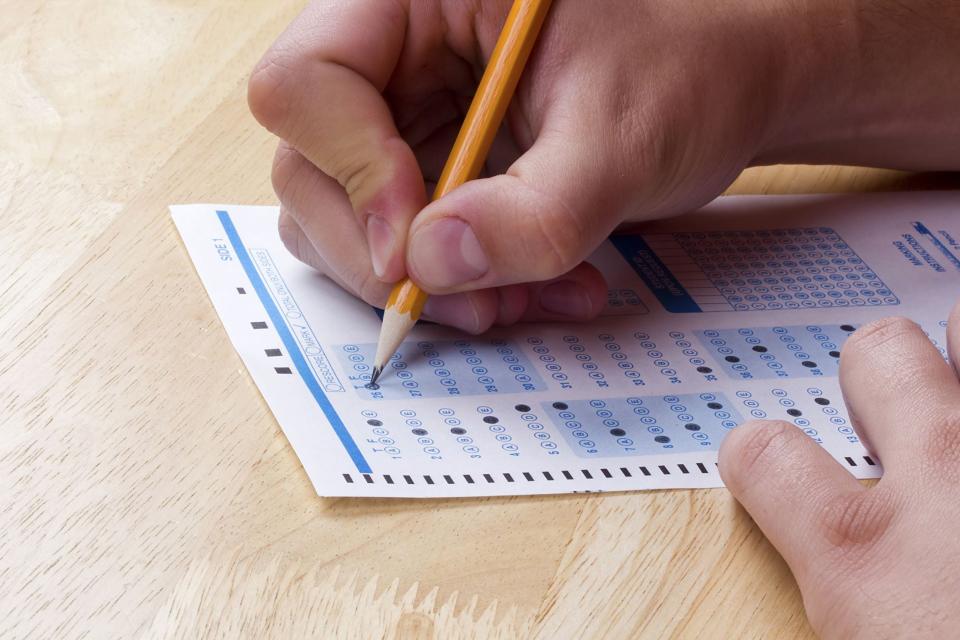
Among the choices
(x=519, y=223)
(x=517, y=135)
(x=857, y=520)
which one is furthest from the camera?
(x=517, y=135)

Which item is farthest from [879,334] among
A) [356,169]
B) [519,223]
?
[356,169]

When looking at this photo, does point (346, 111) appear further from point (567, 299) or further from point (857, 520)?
point (857, 520)

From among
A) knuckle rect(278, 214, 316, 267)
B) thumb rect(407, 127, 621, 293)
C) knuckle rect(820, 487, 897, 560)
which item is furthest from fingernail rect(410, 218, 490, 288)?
knuckle rect(820, 487, 897, 560)

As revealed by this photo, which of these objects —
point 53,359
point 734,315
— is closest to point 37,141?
point 53,359

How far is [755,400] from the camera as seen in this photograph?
612 millimetres

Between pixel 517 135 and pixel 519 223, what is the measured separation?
0.13 metres

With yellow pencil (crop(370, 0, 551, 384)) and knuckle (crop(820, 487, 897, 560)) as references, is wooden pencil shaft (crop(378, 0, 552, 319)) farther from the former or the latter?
knuckle (crop(820, 487, 897, 560))

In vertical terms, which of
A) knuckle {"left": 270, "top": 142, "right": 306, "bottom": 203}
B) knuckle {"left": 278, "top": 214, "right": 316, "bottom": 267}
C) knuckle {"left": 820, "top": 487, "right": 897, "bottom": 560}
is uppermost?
knuckle {"left": 820, "top": 487, "right": 897, "bottom": 560}

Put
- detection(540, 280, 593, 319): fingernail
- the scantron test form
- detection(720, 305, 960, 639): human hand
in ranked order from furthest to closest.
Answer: detection(540, 280, 593, 319): fingernail < the scantron test form < detection(720, 305, 960, 639): human hand

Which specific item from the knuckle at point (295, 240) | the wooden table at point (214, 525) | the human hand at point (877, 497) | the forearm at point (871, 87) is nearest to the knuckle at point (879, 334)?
the human hand at point (877, 497)

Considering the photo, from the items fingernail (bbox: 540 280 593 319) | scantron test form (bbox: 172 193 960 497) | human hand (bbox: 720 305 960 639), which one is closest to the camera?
human hand (bbox: 720 305 960 639)

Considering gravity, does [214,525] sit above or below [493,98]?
below

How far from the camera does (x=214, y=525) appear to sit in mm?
504

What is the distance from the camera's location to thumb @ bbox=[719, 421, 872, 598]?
484mm
